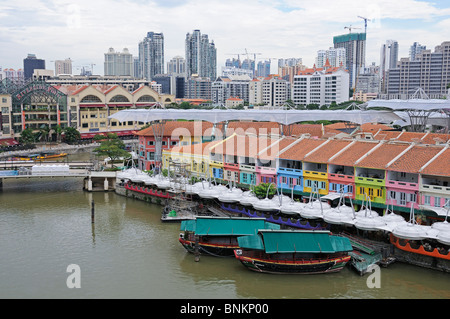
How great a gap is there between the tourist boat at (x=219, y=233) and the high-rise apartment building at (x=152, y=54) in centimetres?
13212

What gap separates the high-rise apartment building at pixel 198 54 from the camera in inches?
5527

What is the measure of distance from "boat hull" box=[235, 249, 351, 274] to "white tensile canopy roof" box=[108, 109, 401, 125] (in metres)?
16.9

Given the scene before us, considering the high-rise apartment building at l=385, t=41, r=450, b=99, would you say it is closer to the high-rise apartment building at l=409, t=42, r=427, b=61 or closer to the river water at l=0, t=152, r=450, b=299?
the high-rise apartment building at l=409, t=42, r=427, b=61

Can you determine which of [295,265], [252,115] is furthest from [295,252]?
[252,115]

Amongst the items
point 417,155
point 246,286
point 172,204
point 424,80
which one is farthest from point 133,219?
point 424,80

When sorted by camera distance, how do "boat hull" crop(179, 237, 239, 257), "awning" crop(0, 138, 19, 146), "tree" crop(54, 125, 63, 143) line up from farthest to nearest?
"tree" crop(54, 125, 63, 143) → "awning" crop(0, 138, 19, 146) → "boat hull" crop(179, 237, 239, 257)

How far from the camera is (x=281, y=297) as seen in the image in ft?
53.7

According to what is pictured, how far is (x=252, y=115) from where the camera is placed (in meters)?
34.8

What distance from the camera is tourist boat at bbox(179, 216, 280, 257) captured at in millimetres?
19500

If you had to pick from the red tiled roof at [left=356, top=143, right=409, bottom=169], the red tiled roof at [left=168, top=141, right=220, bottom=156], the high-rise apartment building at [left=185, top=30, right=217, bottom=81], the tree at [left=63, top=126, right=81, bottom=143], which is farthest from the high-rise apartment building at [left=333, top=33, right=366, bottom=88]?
the red tiled roof at [left=356, top=143, right=409, bottom=169]

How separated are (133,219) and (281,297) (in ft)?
37.7

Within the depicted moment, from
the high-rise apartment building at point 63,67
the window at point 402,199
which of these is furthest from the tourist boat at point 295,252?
the high-rise apartment building at point 63,67

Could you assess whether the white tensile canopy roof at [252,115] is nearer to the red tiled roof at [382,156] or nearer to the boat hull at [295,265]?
the red tiled roof at [382,156]

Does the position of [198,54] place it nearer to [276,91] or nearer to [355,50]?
[355,50]
